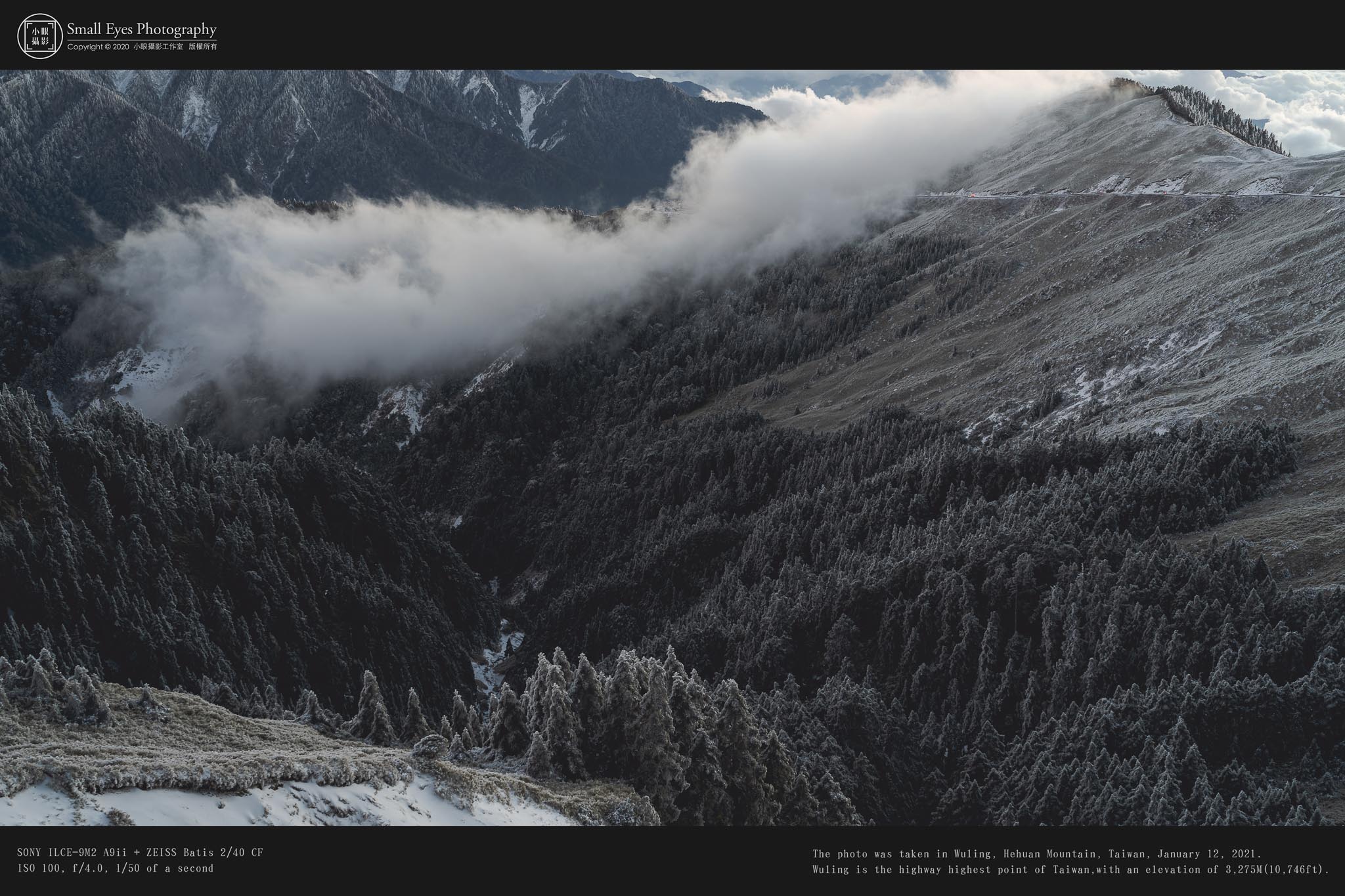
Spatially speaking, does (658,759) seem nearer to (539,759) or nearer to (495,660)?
(539,759)

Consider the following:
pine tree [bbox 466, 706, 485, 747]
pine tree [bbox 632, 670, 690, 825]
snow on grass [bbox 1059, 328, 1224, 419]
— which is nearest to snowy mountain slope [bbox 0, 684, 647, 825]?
pine tree [bbox 632, 670, 690, 825]

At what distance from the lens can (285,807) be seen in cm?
3803

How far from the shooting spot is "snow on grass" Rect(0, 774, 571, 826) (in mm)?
33156

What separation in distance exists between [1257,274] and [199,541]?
624 ft

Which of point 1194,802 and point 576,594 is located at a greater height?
point 1194,802

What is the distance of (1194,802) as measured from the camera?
6338 centimetres

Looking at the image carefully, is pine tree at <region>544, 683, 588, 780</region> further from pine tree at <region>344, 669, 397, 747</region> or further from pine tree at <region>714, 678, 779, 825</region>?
pine tree at <region>344, 669, 397, 747</region>

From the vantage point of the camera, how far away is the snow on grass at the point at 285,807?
33156mm

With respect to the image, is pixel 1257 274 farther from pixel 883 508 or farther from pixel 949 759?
pixel 949 759

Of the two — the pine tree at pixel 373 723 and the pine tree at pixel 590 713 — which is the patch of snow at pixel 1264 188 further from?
the pine tree at pixel 373 723

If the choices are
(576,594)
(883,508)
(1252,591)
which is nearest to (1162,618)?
(1252,591)
